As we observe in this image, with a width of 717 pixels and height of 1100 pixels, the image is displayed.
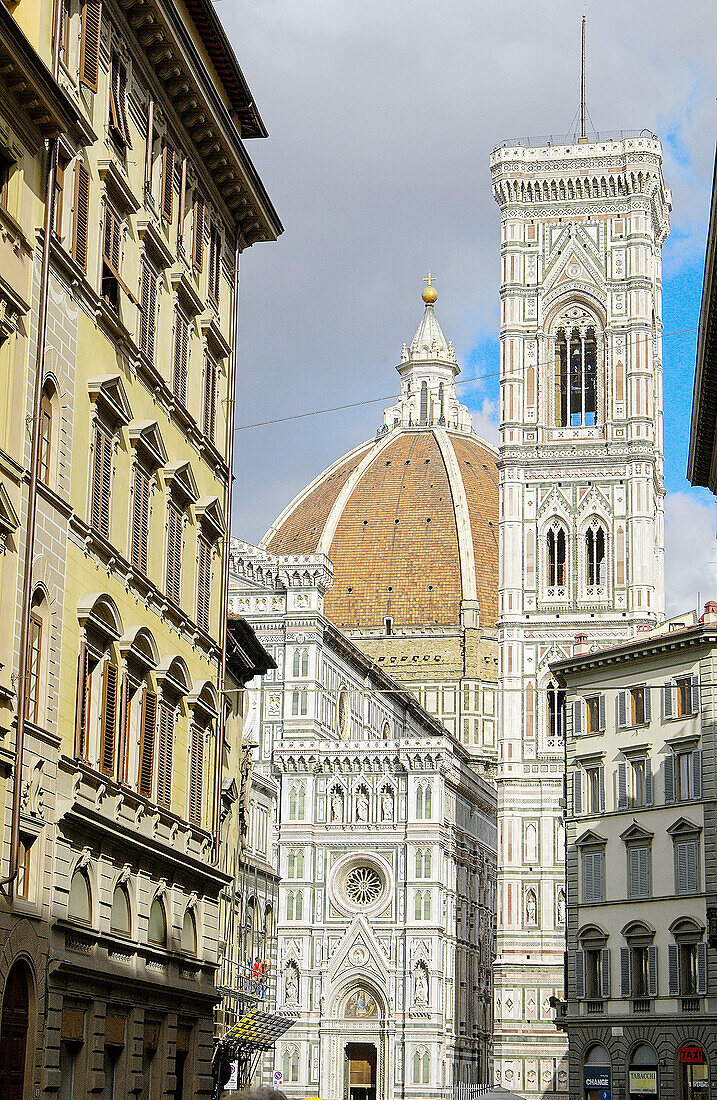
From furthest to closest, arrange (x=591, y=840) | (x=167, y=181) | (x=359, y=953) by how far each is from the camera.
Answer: (x=359, y=953), (x=591, y=840), (x=167, y=181)

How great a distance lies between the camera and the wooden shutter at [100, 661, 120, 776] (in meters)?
24.6

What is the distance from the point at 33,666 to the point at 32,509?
1859 millimetres

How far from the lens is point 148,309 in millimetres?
28000

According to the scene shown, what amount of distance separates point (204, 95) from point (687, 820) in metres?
31.3

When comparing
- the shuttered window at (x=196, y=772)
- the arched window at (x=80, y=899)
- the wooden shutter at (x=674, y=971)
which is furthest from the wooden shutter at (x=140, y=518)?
the wooden shutter at (x=674, y=971)

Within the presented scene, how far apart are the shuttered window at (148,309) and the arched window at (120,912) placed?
7.81 m

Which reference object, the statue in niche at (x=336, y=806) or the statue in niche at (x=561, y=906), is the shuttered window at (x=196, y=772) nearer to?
the statue in niche at (x=561, y=906)

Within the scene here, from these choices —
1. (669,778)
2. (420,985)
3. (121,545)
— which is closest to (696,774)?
(669,778)

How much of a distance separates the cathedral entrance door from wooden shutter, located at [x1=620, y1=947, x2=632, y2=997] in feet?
116

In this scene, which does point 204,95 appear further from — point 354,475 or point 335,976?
point 354,475

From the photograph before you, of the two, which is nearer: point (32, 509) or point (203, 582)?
point (32, 509)

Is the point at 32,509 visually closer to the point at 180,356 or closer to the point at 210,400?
the point at 180,356

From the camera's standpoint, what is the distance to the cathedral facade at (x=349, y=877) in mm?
87812

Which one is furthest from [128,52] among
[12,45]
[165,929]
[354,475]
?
[354,475]
